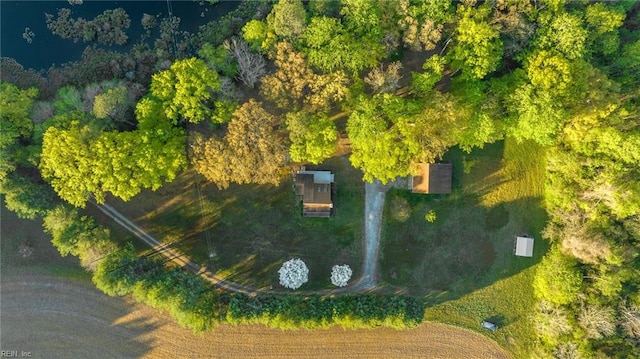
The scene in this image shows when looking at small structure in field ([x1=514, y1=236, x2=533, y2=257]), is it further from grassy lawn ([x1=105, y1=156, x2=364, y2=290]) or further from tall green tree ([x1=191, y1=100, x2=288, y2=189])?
tall green tree ([x1=191, y1=100, x2=288, y2=189])

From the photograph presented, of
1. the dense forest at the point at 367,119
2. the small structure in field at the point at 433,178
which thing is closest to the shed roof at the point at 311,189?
the dense forest at the point at 367,119

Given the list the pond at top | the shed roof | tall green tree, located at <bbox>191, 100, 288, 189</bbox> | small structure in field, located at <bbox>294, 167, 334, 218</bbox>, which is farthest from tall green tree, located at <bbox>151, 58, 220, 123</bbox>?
small structure in field, located at <bbox>294, 167, 334, 218</bbox>

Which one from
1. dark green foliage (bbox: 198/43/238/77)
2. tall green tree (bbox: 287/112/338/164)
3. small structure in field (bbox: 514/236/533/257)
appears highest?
dark green foliage (bbox: 198/43/238/77)

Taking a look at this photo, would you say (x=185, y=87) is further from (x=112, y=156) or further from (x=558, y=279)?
(x=558, y=279)

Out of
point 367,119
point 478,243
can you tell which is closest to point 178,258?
point 367,119

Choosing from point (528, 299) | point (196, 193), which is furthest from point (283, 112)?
point (528, 299)

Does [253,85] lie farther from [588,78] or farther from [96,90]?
[588,78]
